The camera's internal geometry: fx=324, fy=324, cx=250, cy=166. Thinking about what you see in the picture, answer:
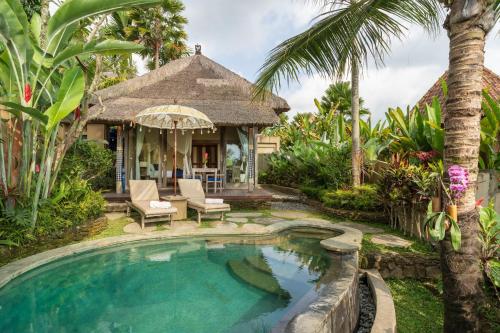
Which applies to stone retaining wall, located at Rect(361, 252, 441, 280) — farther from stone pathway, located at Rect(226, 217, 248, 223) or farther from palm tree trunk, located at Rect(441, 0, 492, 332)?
stone pathway, located at Rect(226, 217, 248, 223)

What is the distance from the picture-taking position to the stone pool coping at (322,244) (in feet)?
9.65

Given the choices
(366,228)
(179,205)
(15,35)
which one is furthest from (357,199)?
(15,35)

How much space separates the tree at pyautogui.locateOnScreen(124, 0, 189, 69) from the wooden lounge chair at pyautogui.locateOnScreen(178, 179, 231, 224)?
1381 centimetres

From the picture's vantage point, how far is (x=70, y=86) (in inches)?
221

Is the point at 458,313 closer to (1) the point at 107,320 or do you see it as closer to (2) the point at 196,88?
(1) the point at 107,320

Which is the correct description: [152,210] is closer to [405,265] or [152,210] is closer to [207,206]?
[207,206]

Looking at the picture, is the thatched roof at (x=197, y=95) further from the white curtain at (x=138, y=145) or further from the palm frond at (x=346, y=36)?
the palm frond at (x=346, y=36)

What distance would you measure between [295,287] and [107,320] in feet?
7.79

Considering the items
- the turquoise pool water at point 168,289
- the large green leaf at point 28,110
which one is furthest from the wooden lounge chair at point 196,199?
the large green leaf at point 28,110

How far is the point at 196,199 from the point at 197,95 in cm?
547

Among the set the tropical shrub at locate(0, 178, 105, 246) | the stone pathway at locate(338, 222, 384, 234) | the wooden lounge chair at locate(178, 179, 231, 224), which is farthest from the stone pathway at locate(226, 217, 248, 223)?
the tropical shrub at locate(0, 178, 105, 246)

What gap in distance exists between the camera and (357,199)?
27.7 feet

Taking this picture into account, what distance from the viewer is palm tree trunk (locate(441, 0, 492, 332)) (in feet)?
8.49

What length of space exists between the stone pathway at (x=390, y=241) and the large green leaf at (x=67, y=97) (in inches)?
230
